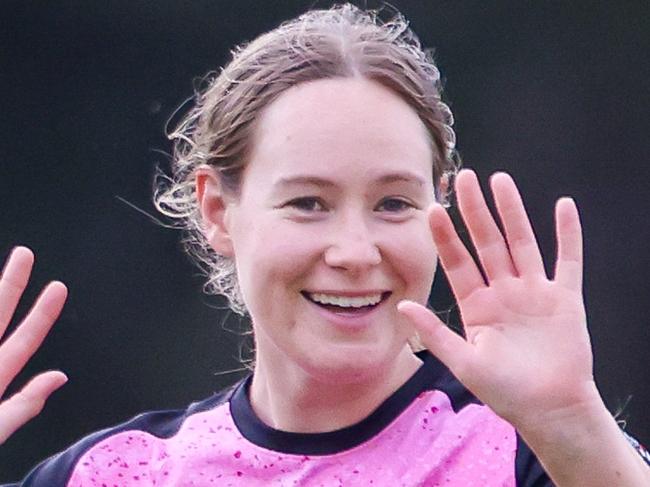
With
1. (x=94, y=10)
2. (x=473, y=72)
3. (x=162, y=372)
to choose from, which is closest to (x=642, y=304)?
(x=473, y=72)

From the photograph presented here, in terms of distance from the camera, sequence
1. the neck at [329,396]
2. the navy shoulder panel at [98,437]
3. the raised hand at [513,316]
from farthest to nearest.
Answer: the navy shoulder panel at [98,437] → the neck at [329,396] → the raised hand at [513,316]

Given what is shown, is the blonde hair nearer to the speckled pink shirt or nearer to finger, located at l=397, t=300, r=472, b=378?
the speckled pink shirt

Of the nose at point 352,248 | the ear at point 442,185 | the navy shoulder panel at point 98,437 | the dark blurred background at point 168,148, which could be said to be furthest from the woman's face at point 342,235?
the dark blurred background at point 168,148

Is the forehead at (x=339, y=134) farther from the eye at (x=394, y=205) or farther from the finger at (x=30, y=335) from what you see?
the finger at (x=30, y=335)

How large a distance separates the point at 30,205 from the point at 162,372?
0.49 meters

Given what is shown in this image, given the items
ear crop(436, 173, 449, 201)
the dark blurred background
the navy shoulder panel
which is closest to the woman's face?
ear crop(436, 173, 449, 201)

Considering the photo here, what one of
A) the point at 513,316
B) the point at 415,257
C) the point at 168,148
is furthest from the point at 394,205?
the point at 168,148

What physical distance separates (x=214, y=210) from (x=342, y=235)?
1.06ft

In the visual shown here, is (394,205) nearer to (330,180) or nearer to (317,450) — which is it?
(330,180)

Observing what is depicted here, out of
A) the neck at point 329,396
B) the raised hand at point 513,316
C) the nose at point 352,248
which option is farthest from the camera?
the neck at point 329,396

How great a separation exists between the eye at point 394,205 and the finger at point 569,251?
12.1 inches

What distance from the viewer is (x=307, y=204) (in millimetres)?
1838

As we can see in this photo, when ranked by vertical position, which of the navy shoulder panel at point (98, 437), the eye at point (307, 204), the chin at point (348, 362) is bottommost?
the navy shoulder panel at point (98, 437)

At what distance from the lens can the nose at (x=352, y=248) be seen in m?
1.77
